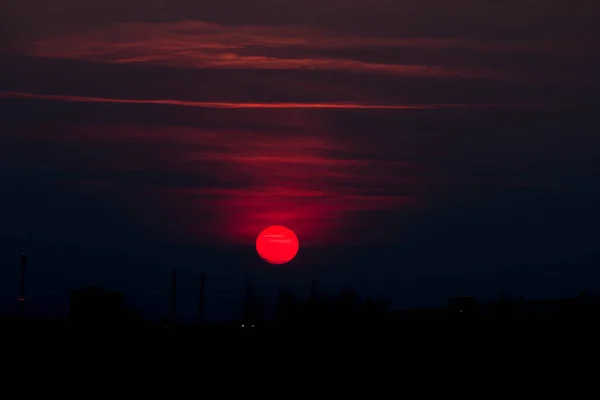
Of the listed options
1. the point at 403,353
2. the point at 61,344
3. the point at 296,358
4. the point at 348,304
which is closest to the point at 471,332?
the point at 403,353

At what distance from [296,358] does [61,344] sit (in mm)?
7199

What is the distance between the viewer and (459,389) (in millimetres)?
26266

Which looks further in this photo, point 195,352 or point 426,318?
point 426,318

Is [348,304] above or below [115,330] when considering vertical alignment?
above

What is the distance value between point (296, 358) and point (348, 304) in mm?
29678

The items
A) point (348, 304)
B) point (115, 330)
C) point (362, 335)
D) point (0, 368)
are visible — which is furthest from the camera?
point (348, 304)

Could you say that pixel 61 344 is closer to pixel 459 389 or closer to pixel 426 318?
pixel 459 389

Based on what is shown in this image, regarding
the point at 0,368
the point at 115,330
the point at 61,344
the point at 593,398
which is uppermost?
the point at 115,330

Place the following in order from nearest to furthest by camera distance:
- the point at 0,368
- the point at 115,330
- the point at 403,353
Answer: the point at 0,368 < the point at 403,353 < the point at 115,330

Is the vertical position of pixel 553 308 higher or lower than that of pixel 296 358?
higher

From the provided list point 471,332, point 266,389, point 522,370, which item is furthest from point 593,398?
point 266,389

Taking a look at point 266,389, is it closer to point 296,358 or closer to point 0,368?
point 296,358

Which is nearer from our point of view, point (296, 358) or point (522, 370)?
point (522, 370)

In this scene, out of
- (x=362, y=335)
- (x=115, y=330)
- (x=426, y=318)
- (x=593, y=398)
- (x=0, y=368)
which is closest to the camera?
(x=593, y=398)
